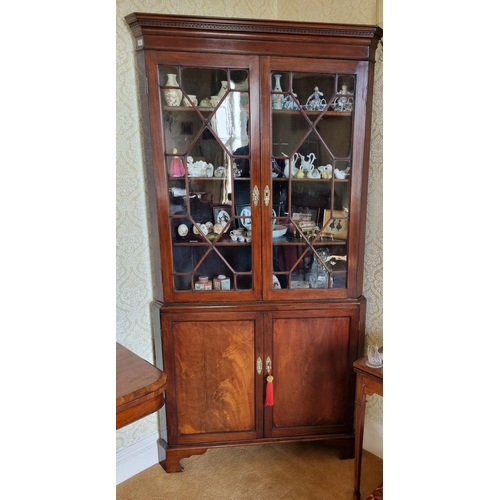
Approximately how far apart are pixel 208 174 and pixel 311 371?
999mm

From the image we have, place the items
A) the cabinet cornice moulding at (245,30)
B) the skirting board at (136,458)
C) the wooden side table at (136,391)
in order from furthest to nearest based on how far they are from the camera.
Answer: the skirting board at (136,458) → the cabinet cornice moulding at (245,30) → the wooden side table at (136,391)

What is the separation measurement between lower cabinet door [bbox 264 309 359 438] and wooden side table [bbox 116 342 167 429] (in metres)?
0.70

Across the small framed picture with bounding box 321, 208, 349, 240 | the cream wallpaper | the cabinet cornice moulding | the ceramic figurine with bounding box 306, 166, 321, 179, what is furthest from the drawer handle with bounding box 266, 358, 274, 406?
the cabinet cornice moulding

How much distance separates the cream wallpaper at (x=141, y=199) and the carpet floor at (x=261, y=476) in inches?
8.5

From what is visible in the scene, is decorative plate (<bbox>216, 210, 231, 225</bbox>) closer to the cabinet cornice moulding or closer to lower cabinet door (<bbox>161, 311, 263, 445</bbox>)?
lower cabinet door (<bbox>161, 311, 263, 445</bbox>)

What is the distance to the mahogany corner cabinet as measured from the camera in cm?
165

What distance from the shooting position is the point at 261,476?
6.23 feet

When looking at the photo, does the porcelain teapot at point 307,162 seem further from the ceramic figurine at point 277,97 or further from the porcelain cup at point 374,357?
the porcelain cup at point 374,357

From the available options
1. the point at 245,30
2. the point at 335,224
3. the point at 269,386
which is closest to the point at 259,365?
the point at 269,386

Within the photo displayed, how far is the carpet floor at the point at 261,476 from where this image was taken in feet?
5.86

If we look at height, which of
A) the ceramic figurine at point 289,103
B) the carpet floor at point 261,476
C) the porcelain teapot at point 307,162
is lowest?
the carpet floor at point 261,476

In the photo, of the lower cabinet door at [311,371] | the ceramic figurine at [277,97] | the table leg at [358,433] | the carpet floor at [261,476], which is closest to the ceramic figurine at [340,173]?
the ceramic figurine at [277,97]
